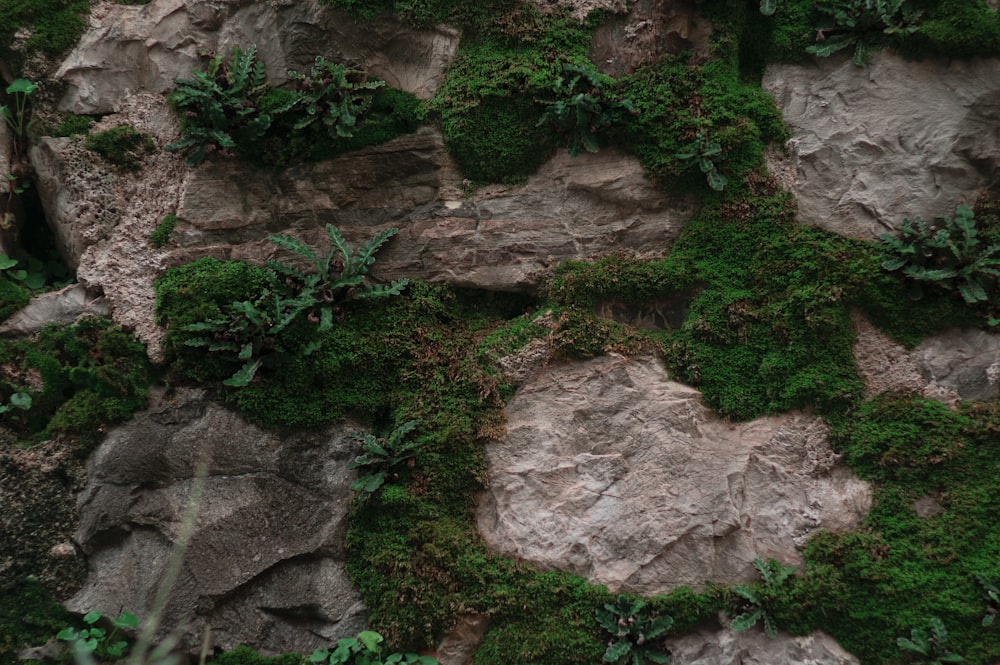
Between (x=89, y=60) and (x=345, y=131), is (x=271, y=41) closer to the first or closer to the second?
(x=345, y=131)

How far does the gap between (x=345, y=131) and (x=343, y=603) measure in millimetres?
4652

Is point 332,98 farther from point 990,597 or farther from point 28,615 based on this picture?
point 990,597

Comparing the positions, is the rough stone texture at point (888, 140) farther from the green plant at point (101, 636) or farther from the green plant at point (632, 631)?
the green plant at point (101, 636)

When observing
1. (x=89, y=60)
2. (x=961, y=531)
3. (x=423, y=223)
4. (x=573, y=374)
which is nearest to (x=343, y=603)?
(x=573, y=374)

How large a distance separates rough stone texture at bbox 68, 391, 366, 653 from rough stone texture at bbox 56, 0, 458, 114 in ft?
12.1

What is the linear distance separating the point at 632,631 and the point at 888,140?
209 inches

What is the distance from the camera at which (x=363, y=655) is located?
245 inches

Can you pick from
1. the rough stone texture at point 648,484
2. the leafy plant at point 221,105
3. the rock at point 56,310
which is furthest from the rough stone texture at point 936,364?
the rock at point 56,310

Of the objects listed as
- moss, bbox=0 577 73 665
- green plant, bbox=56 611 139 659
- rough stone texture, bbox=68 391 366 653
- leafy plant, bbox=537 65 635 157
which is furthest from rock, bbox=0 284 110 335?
leafy plant, bbox=537 65 635 157

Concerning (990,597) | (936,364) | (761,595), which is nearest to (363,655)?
(761,595)

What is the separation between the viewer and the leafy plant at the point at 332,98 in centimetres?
730

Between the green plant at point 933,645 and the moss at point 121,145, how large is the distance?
8651mm

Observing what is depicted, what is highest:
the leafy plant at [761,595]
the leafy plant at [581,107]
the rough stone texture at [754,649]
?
the leafy plant at [581,107]

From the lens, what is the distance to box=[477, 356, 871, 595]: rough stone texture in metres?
6.32
